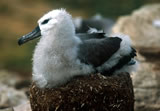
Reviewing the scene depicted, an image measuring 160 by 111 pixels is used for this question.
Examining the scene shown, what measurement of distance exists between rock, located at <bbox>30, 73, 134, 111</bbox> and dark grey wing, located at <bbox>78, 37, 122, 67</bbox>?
17cm

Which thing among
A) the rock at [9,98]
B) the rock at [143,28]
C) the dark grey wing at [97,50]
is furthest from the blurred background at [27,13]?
Answer: the dark grey wing at [97,50]

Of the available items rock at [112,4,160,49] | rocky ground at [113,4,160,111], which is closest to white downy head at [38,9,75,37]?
rocky ground at [113,4,160,111]

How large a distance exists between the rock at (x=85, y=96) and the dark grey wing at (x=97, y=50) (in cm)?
17

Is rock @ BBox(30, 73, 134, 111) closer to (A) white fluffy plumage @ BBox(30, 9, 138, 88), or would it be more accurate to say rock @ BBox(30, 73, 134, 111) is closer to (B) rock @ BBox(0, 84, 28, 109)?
(A) white fluffy plumage @ BBox(30, 9, 138, 88)

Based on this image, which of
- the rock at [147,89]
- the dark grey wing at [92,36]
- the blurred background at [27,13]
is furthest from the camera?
the blurred background at [27,13]

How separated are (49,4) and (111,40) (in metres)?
9.89

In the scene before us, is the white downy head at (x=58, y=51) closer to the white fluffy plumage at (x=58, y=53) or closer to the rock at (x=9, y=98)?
the white fluffy plumage at (x=58, y=53)

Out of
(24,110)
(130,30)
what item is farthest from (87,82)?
(130,30)

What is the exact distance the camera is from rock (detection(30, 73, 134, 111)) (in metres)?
4.99

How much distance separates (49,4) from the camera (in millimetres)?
15047

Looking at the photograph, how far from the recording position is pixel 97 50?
516 centimetres

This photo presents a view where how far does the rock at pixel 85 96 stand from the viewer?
16.4 feet

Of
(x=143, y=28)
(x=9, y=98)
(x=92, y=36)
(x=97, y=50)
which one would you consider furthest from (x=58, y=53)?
(x=143, y=28)

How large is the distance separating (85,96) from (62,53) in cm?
48
